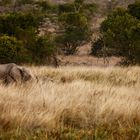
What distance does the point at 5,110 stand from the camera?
6258mm

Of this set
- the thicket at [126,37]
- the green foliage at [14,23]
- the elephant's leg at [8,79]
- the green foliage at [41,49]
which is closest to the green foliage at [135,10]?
the thicket at [126,37]

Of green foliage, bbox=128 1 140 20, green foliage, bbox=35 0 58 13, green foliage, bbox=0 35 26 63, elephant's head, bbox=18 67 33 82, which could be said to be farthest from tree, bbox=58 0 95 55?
elephant's head, bbox=18 67 33 82

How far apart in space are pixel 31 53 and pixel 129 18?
21.4 feet

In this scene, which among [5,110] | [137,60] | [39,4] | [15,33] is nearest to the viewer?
[5,110]

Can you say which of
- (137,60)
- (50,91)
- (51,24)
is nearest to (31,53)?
(137,60)

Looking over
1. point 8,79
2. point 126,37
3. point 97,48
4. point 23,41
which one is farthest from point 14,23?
point 8,79

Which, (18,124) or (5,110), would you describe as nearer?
(18,124)

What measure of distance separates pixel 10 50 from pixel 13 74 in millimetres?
13323

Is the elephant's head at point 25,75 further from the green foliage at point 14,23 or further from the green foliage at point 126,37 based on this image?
the green foliage at point 14,23

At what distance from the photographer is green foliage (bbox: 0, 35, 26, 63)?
2339cm

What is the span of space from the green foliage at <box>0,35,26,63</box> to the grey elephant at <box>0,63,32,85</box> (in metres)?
12.2

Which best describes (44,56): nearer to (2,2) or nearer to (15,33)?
(15,33)

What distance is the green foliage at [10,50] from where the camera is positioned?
2339cm

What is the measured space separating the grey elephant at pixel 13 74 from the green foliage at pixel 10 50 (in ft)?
40.1
